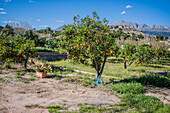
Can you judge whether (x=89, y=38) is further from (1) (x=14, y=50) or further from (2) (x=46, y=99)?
(1) (x=14, y=50)

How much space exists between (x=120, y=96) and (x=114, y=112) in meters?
1.45

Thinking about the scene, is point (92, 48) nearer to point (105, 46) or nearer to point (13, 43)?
point (105, 46)

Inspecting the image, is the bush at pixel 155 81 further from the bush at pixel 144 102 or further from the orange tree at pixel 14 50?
the orange tree at pixel 14 50

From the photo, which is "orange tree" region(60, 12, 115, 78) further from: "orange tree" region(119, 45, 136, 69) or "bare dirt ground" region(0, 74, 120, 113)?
"orange tree" region(119, 45, 136, 69)

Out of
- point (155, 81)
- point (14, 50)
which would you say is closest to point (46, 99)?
point (155, 81)

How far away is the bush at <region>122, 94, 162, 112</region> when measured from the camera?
404 cm

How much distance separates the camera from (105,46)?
20.9 ft

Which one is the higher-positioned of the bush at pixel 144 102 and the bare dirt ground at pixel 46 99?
the bare dirt ground at pixel 46 99

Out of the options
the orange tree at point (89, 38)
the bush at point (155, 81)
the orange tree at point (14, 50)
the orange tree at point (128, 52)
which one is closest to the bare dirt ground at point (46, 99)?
the orange tree at point (89, 38)

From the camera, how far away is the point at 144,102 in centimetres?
438

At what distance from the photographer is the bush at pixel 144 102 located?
404cm

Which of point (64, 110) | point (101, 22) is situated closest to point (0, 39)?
point (101, 22)

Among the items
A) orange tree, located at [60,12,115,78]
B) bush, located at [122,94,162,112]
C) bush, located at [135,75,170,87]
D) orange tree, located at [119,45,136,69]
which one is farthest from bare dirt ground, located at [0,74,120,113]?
orange tree, located at [119,45,136,69]

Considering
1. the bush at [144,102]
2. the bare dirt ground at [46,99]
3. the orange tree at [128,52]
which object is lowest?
the bush at [144,102]
